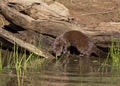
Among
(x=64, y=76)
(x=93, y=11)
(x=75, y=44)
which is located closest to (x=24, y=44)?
(x=75, y=44)

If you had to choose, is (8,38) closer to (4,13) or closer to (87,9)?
(4,13)

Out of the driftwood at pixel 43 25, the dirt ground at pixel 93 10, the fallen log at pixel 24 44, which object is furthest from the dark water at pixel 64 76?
the dirt ground at pixel 93 10

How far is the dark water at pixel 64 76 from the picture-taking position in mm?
5297

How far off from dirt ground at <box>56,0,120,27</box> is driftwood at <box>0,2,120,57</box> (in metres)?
1.35

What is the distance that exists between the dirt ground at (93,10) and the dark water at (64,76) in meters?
3.53

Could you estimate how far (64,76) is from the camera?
5895mm

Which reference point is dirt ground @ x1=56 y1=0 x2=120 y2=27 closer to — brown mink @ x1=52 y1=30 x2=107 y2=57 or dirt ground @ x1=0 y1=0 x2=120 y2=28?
dirt ground @ x1=0 y1=0 x2=120 y2=28

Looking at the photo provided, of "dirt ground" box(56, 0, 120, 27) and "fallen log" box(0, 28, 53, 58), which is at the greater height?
"dirt ground" box(56, 0, 120, 27)

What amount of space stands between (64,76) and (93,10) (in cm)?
608

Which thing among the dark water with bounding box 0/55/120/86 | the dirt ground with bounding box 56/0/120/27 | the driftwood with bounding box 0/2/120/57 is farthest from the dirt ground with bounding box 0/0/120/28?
the dark water with bounding box 0/55/120/86

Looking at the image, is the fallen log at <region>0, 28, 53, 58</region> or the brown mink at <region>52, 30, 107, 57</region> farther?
the brown mink at <region>52, 30, 107, 57</region>

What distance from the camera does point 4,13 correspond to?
9078mm

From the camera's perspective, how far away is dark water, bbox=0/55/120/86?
5297mm

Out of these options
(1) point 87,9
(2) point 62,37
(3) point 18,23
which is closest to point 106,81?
(2) point 62,37
